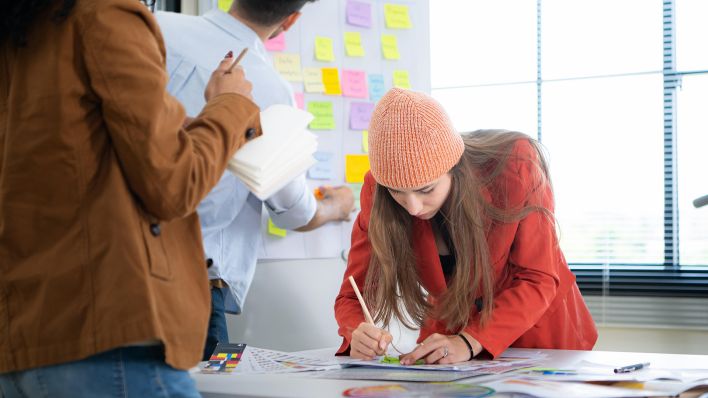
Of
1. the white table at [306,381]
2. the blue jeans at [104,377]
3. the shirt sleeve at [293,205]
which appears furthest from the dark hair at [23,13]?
the shirt sleeve at [293,205]

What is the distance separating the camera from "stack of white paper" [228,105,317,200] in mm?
1101

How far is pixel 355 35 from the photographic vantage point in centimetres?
280

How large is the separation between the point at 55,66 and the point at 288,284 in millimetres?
1779

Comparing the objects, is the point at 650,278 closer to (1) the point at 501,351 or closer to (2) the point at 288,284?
(2) the point at 288,284

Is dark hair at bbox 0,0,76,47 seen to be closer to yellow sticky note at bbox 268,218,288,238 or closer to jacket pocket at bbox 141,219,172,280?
jacket pocket at bbox 141,219,172,280

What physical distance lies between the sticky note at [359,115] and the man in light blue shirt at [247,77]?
0.58 metres

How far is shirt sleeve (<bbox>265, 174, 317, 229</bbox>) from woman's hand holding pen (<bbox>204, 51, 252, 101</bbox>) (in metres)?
1.03

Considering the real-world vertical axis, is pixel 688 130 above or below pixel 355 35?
below

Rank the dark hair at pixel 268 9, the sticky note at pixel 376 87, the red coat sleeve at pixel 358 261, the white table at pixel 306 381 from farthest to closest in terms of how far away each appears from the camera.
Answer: the sticky note at pixel 376 87
the dark hair at pixel 268 9
the red coat sleeve at pixel 358 261
the white table at pixel 306 381

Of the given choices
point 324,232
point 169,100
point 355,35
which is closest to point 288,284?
point 324,232

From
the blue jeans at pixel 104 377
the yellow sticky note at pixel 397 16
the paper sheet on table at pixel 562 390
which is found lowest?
the paper sheet on table at pixel 562 390

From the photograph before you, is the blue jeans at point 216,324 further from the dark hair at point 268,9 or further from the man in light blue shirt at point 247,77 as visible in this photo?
the dark hair at point 268,9

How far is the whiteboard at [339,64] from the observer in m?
2.69

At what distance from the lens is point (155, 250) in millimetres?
970
